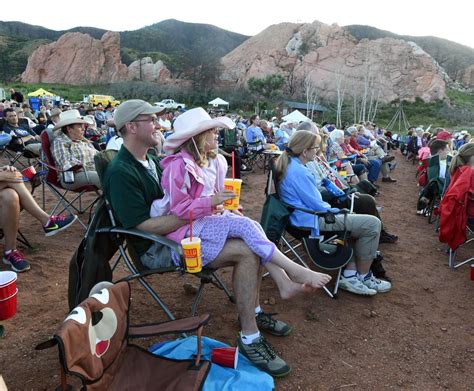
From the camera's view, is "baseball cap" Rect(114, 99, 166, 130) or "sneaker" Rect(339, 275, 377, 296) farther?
"sneaker" Rect(339, 275, 377, 296)

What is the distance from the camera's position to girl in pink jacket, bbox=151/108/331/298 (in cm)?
231

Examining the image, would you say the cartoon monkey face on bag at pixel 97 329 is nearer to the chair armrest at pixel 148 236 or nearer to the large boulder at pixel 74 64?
the chair armrest at pixel 148 236

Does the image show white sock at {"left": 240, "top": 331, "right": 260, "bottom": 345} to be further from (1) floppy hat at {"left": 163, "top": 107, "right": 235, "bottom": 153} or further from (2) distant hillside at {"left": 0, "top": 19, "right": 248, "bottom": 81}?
(2) distant hillside at {"left": 0, "top": 19, "right": 248, "bottom": 81}

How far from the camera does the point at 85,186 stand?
4582 mm

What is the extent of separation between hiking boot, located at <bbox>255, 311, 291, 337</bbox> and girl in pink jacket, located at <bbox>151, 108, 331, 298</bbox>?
1.76ft

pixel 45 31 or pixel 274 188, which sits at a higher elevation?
pixel 45 31

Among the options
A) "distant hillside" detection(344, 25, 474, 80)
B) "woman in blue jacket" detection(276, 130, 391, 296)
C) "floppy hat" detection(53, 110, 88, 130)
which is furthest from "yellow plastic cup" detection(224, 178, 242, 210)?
"distant hillside" detection(344, 25, 474, 80)

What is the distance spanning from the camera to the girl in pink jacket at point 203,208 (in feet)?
7.57

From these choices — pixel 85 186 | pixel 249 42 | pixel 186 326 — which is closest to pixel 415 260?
pixel 186 326

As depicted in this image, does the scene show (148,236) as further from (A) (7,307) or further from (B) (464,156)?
(B) (464,156)

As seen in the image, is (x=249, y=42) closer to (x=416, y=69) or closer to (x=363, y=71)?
(x=363, y=71)

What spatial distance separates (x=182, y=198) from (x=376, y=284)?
2.23m

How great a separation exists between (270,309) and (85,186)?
9.32 ft

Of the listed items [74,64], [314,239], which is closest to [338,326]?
[314,239]
